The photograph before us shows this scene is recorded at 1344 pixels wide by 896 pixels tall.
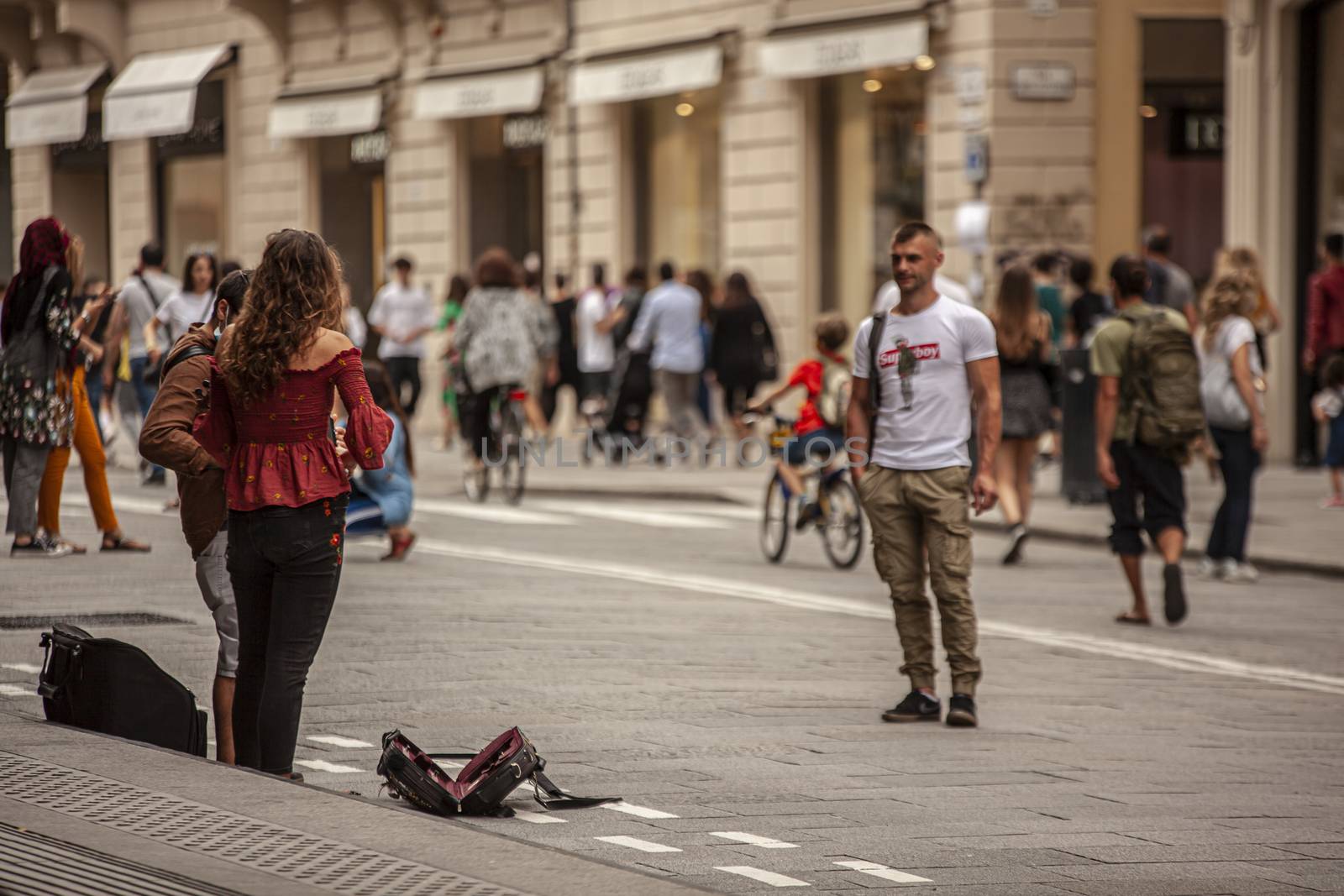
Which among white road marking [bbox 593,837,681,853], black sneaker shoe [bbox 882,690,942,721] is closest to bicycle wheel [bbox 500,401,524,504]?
black sneaker shoe [bbox 882,690,942,721]

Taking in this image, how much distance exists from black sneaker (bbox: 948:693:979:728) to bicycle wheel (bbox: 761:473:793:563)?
5.56 meters

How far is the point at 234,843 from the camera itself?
516 centimetres

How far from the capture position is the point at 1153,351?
36.9 ft

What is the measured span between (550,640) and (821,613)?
1.97 metres

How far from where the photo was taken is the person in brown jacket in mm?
6195

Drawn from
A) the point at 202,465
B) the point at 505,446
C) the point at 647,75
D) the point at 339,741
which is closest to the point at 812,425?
the point at 505,446

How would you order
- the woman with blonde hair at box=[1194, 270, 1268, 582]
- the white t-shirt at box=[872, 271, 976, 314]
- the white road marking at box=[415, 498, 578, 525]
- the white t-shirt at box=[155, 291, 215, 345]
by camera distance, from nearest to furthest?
the white t-shirt at box=[872, 271, 976, 314], the woman with blonde hair at box=[1194, 270, 1268, 582], the white t-shirt at box=[155, 291, 215, 345], the white road marking at box=[415, 498, 578, 525]

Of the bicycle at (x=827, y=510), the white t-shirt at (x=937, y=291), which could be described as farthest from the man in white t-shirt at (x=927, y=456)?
the bicycle at (x=827, y=510)

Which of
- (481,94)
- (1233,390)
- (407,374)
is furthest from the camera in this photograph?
(481,94)

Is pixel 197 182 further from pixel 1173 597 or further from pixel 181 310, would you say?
pixel 1173 597

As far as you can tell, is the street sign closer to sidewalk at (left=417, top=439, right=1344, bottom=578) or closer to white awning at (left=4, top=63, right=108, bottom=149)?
sidewalk at (left=417, top=439, right=1344, bottom=578)

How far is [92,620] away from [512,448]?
7.67 meters

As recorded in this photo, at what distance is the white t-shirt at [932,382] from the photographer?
8219mm

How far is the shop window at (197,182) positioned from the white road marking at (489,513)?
1738 cm
